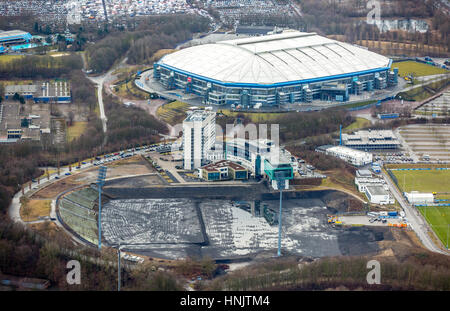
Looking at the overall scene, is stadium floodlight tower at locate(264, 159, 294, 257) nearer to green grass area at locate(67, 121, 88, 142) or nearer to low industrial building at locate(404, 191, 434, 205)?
low industrial building at locate(404, 191, 434, 205)

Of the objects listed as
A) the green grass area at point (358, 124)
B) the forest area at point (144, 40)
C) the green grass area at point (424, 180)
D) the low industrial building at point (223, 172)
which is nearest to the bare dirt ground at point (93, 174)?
the low industrial building at point (223, 172)

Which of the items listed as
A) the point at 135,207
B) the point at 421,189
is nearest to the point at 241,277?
the point at 135,207

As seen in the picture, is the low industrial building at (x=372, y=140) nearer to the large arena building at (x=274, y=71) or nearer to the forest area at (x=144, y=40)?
the large arena building at (x=274, y=71)

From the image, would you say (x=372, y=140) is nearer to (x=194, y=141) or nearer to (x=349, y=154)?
(x=349, y=154)

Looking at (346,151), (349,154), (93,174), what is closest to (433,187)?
(349,154)

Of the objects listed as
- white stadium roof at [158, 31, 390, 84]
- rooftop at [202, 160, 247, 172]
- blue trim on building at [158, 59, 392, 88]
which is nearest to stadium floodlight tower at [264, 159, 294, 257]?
rooftop at [202, 160, 247, 172]

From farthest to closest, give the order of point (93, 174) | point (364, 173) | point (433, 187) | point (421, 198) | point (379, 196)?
point (364, 173), point (93, 174), point (433, 187), point (421, 198), point (379, 196)

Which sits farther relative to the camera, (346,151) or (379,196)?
(346,151)
